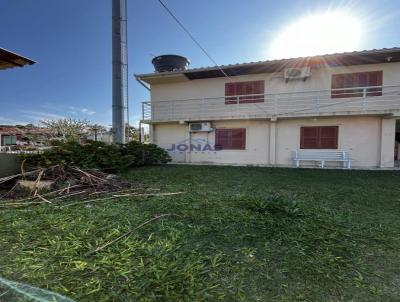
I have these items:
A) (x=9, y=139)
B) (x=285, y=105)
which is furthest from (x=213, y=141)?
(x=9, y=139)

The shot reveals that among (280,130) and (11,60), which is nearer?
(11,60)

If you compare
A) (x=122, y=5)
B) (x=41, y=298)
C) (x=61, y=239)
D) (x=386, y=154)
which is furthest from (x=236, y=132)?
(x=41, y=298)

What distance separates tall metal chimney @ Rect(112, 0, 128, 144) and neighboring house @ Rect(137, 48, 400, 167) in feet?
9.88

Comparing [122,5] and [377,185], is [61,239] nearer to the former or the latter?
[377,185]

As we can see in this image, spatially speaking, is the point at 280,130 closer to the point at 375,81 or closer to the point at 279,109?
the point at 279,109

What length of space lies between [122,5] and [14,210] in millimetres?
9994

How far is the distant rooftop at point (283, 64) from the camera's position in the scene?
10.7 m

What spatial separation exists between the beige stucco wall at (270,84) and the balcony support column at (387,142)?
188 cm

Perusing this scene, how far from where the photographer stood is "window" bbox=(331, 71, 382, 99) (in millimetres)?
11414

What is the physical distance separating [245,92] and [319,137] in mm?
4596

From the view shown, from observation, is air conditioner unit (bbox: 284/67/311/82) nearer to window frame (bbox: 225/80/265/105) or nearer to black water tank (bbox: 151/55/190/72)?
window frame (bbox: 225/80/265/105)

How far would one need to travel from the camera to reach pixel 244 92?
1335 centimetres

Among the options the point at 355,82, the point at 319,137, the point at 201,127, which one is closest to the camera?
the point at 355,82

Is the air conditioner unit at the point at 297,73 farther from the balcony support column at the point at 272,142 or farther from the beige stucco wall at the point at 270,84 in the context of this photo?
the balcony support column at the point at 272,142
